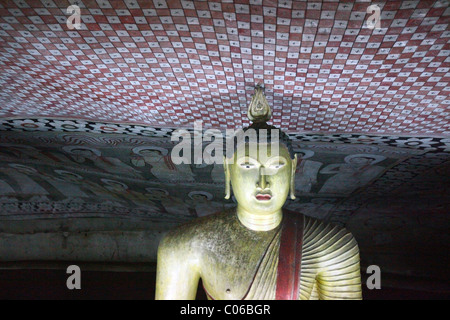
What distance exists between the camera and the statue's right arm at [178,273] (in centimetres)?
317

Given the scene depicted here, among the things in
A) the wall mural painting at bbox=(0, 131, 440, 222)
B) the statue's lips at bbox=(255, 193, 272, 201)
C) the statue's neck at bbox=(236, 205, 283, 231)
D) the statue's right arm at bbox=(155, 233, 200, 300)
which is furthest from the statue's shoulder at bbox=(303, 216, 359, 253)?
the wall mural painting at bbox=(0, 131, 440, 222)

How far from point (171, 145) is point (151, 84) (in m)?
1.05

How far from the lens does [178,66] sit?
3113 millimetres

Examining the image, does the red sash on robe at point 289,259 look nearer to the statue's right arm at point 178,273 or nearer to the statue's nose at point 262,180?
the statue's nose at point 262,180

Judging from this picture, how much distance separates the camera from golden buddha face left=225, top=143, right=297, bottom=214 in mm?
3078

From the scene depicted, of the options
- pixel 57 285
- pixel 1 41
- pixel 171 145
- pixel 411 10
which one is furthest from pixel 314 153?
pixel 57 285

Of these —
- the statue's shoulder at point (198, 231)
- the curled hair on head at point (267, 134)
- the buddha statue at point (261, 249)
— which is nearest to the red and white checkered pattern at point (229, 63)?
the curled hair on head at point (267, 134)

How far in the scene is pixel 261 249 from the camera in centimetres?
314

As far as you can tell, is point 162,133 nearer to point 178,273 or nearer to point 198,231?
point 198,231

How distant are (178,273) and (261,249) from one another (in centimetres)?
54

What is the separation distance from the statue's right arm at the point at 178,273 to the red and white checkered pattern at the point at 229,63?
104 centimetres

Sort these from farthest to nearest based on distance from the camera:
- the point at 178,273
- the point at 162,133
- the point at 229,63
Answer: the point at 162,133 → the point at 178,273 → the point at 229,63

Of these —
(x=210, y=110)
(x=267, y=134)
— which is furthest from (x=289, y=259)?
(x=210, y=110)
